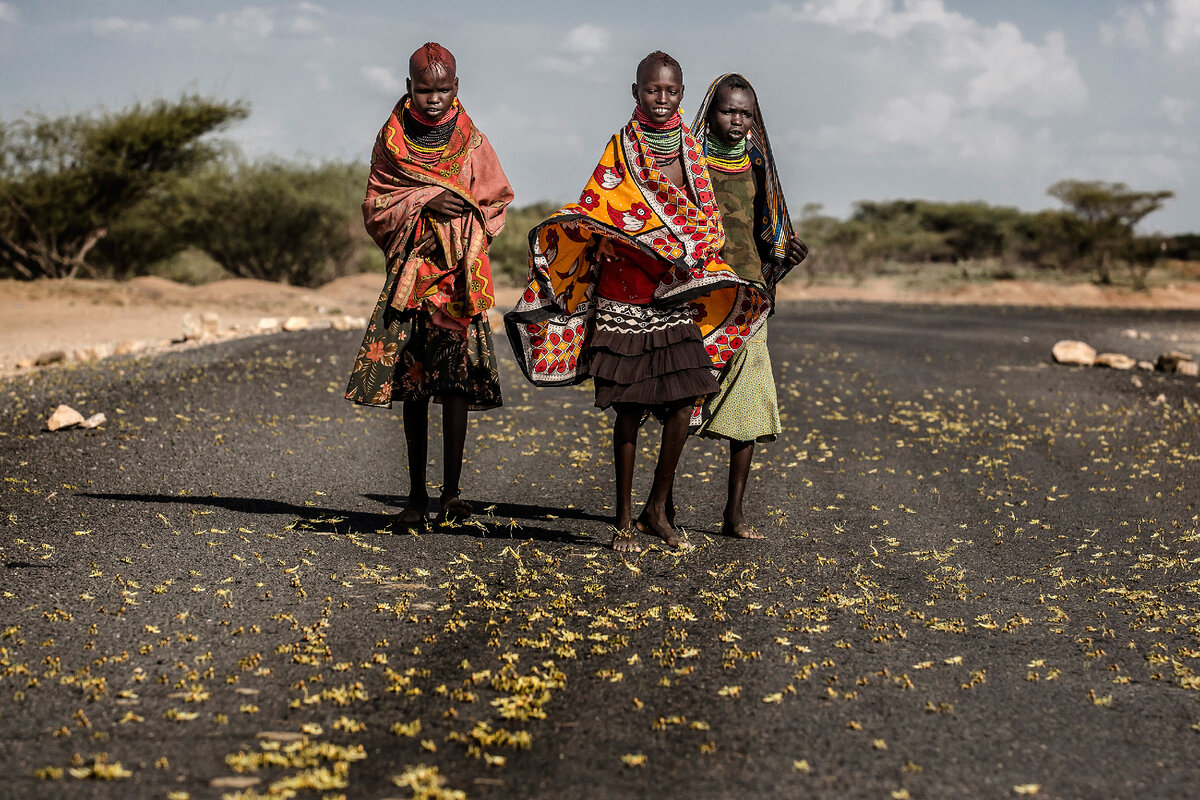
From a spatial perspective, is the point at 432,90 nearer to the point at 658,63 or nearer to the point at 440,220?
the point at 440,220

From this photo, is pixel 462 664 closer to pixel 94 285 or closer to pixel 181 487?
pixel 181 487

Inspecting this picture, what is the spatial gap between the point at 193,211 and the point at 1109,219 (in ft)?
109

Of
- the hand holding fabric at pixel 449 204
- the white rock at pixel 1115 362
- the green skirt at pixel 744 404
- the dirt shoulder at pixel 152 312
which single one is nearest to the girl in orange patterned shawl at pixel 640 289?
the green skirt at pixel 744 404

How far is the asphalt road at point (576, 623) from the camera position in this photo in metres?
2.79

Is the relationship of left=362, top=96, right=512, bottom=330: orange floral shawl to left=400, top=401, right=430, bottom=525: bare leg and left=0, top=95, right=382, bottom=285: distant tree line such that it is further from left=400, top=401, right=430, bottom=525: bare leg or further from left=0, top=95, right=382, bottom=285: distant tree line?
left=0, top=95, right=382, bottom=285: distant tree line

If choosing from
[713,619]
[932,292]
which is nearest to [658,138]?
[713,619]

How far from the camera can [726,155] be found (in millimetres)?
5059

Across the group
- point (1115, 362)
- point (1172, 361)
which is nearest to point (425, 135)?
point (1115, 362)

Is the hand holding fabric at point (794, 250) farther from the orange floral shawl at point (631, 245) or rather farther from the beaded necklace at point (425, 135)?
the beaded necklace at point (425, 135)

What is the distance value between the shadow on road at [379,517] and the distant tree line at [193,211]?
785 inches

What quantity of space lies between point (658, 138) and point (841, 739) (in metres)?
2.71

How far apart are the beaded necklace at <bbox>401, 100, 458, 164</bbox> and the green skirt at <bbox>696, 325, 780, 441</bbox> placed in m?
1.69

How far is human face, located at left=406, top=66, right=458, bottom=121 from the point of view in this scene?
15.9ft

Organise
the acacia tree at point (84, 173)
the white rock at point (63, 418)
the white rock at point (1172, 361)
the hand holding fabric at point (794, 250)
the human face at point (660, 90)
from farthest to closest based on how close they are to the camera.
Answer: the acacia tree at point (84, 173) < the white rock at point (1172, 361) < the white rock at point (63, 418) < the hand holding fabric at point (794, 250) < the human face at point (660, 90)
